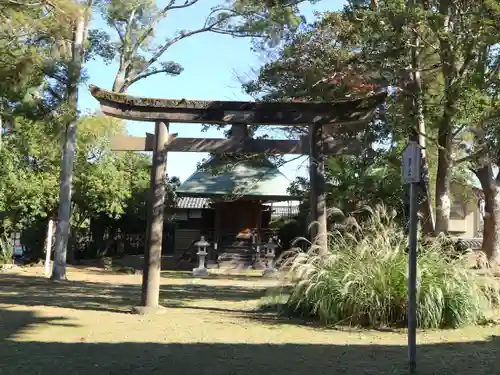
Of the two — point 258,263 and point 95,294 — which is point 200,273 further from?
point 95,294

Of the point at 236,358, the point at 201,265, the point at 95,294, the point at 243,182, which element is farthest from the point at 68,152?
the point at 236,358

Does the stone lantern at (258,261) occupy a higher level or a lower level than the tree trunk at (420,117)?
lower

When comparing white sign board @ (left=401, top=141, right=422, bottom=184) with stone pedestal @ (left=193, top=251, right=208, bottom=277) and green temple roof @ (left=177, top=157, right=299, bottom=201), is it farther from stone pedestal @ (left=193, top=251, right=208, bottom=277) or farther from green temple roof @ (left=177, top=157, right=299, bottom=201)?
green temple roof @ (left=177, top=157, right=299, bottom=201)

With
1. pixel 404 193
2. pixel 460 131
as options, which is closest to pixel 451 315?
pixel 460 131

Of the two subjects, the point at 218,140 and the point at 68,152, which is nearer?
the point at 218,140

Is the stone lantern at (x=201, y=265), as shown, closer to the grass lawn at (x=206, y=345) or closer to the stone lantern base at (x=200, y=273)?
the stone lantern base at (x=200, y=273)

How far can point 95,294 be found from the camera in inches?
524

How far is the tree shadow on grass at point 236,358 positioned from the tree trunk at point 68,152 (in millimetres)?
9669

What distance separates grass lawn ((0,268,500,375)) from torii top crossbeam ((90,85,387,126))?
3.46m

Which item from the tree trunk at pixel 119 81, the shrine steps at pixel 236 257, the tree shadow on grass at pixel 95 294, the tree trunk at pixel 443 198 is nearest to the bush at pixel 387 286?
the tree trunk at pixel 443 198

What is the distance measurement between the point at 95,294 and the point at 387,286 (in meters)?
7.41

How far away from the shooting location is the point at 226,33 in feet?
71.8

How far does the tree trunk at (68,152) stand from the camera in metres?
16.8

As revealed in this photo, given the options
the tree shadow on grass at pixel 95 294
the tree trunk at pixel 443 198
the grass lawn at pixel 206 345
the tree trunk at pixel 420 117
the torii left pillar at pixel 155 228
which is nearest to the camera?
the grass lawn at pixel 206 345
